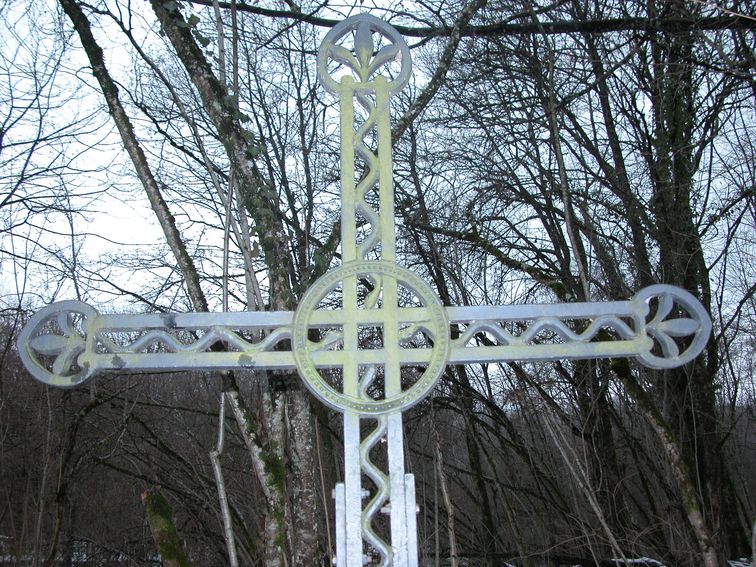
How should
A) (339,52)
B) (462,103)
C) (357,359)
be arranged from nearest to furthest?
(357,359) < (339,52) < (462,103)

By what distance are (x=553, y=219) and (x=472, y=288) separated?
136 cm

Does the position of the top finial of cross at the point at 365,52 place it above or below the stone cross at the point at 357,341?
above

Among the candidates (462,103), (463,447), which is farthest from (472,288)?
(463,447)

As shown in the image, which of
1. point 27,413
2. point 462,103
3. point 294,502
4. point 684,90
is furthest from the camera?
point 27,413

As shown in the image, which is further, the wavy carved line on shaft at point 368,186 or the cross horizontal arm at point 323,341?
the wavy carved line on shaft at point 368,186

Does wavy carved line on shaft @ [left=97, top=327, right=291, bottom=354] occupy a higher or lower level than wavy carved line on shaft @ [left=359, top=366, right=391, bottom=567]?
higher

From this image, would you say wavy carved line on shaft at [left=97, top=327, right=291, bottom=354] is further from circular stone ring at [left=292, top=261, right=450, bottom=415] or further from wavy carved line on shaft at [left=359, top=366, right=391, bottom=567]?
wavy carved line on shaft at [left=359, top=366, right=391, bottom=567]

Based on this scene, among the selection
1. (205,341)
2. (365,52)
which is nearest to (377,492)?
(205,341)

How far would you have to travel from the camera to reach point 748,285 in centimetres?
801

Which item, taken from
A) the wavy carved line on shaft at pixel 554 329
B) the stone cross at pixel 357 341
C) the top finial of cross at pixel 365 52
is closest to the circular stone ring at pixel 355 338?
the stone cross at pixel 357 341

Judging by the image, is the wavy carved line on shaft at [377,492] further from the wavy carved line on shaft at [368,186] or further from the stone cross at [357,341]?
the wavy carved line on shaft at [368,186]

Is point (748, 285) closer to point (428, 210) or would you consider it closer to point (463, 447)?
point (428, 210)

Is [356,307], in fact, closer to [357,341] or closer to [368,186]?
[357,341]

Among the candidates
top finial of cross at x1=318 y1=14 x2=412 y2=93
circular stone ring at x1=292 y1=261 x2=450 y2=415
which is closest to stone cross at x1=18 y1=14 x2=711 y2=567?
circular stone ring at x1=292 y1=261 x2=450 y2=415
